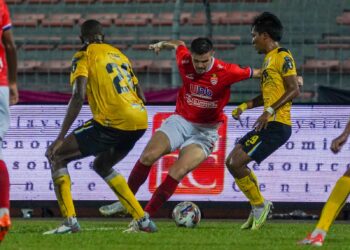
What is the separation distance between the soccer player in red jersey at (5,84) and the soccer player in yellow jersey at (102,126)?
2.11 metres

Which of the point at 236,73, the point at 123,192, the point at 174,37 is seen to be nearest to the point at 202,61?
the point at 236,73

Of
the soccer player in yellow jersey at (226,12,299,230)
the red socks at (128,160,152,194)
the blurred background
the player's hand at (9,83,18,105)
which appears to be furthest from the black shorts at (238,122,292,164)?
the player's hand at (9,83,18,105)

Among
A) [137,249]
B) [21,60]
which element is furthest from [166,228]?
[21,60]

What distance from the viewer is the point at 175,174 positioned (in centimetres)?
1033

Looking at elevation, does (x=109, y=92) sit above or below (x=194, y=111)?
above

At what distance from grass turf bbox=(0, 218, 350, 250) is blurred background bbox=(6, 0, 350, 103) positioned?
334 centimetres

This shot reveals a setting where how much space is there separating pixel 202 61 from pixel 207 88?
1.06 feet

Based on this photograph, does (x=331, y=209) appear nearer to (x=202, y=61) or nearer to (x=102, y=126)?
(x=102, y=126)

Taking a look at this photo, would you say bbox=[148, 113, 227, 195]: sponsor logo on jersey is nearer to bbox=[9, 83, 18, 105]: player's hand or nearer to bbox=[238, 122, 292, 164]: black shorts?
bbox=[238, 122, 292, 164]: black shorts

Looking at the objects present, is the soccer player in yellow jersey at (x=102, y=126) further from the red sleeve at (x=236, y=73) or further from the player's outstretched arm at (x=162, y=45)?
the red sleeve at (x=236, y=73)

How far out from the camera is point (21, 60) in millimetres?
17422

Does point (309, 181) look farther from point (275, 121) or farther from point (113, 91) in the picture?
point (113, 91)

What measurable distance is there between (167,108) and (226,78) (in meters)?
2.70

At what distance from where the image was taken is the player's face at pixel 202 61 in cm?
1064
